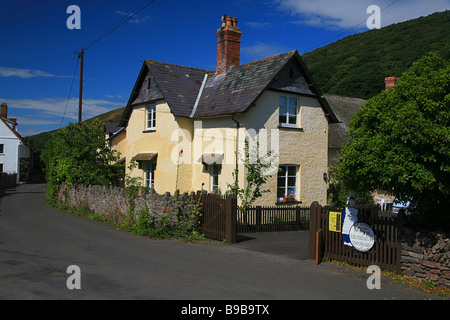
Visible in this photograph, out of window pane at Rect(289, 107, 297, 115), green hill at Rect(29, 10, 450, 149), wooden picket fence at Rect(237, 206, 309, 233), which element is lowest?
wooden picket fence at Rect(237, 206, 309, 233)

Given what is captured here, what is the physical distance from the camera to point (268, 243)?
1321 centimetres

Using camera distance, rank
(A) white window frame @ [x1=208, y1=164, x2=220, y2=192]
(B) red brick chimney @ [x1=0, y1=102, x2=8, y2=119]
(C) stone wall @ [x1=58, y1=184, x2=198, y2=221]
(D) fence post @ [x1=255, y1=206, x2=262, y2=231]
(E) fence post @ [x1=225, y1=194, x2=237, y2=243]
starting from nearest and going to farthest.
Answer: (E) fence post @ [x1=225, y1=194, x2=237, y2=243] < (C) stone wall @ [x1=58, y1=184, x2=198, y2=221] < (D) fence post @ [x1=255, y1=206, x2=262, y2=231] < (A) white window frame @ [x1=208, y1=164, x2=220, y2=192] < (B) red brick chimney @ [x1=0, y1=102, x2=8, y2=119]

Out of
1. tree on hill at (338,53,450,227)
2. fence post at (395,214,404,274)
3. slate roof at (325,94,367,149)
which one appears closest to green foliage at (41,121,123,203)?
slate roof at (325,94,367,149)

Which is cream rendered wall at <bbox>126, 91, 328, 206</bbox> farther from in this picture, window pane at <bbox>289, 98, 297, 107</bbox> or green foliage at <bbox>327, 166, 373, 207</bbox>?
green foliage at <bbox>327, 166, 373, 207</bbox>

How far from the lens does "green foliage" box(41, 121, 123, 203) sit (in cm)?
2070

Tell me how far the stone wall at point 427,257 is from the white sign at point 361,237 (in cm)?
78

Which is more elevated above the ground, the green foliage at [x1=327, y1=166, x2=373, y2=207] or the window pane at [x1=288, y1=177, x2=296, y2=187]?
the window pane at [x1=288, y1=177, x2=296, y2=187]

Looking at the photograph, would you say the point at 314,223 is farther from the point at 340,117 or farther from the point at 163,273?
the point at 340,117

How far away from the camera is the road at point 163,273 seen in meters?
7.30

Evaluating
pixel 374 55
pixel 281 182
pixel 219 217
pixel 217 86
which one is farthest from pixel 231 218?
pixel 374 55

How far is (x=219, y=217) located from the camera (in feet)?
43.1

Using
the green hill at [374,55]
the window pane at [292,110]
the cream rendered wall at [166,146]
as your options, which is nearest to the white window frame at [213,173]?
the cream rendered wall at [166,146]

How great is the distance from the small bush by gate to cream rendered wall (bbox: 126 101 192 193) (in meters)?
9.14

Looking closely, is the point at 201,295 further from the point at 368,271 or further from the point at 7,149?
the point at 7,149
